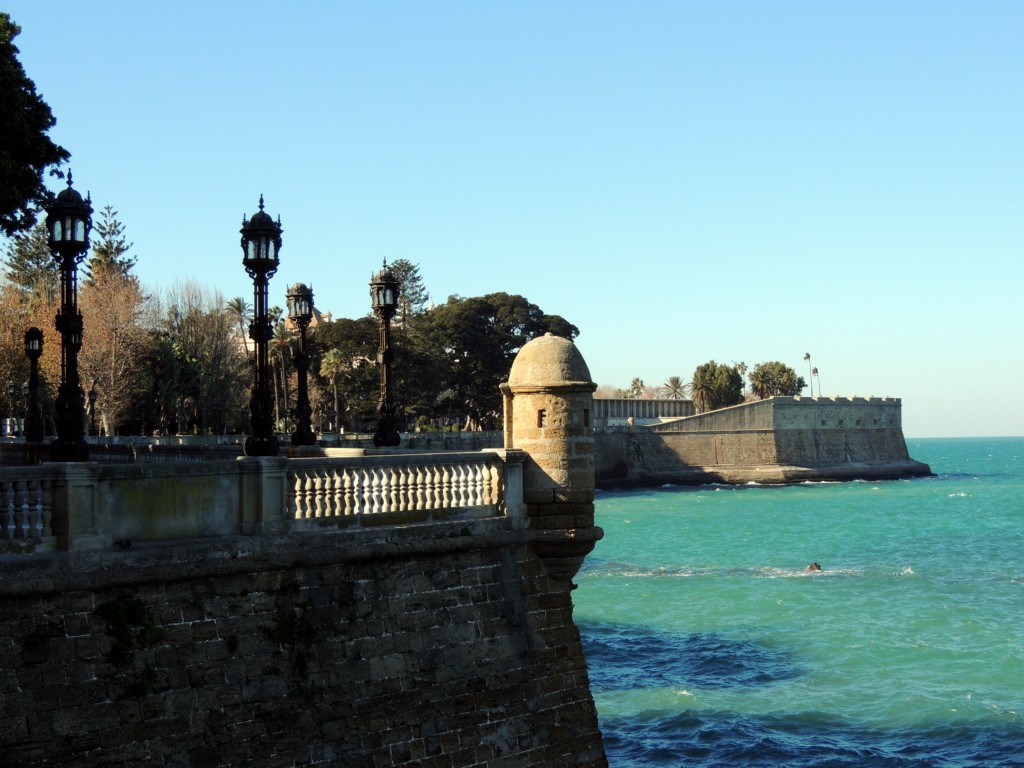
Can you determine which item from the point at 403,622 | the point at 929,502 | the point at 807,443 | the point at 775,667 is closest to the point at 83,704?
the point at 403,622

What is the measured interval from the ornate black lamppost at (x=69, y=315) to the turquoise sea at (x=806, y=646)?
9692 mm

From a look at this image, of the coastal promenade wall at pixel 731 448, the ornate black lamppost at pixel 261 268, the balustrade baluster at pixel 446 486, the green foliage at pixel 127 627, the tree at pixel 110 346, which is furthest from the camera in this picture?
the coastal promenade wall at pixel 731 448

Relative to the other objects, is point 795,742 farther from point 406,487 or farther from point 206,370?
point 206,370

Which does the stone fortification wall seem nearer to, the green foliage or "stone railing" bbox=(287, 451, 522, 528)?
the green foliage

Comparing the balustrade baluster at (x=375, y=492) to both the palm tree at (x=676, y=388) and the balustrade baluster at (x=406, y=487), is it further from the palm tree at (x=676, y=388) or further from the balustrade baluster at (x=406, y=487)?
the palm tree at (x=676, y=388)

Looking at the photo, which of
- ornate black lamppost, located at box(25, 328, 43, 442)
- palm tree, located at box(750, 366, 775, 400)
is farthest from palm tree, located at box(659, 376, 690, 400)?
ornate black lamppost, located at box(25, 328, 43, 442)

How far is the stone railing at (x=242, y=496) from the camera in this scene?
8062 mm

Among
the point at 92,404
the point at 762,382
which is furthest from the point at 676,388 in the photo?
the point at 92,404

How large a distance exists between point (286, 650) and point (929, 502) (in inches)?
2622

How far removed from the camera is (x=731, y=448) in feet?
277

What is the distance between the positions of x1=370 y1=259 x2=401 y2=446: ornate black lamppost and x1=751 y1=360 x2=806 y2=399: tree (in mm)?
95014

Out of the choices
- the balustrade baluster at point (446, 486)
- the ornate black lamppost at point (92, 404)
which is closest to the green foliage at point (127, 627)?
the balustrade baluster at point (446, 486)

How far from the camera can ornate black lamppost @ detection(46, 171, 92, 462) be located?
10.0 m

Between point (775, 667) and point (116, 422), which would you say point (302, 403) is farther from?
point (116, 422)
